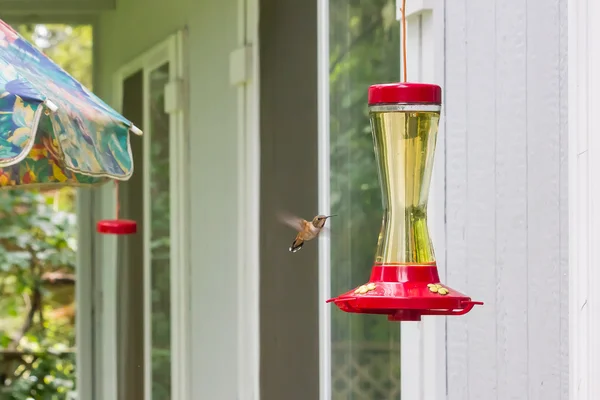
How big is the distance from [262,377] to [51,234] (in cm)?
805

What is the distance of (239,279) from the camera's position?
14.4ft

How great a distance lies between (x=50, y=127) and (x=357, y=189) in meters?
0.83

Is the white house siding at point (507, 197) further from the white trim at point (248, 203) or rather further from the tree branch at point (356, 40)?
the white trim at point (248, 203)

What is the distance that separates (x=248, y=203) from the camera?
4.23 meters

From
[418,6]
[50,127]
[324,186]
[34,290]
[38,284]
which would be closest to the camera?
[418,6]

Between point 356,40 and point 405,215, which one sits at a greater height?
point 356,40

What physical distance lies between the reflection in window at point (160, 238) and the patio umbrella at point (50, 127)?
2418mm

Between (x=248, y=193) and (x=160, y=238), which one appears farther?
(x=160, y=238)

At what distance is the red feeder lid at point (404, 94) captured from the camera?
68.5 inches

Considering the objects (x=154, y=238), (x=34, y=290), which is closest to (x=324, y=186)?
(x=154, y=238)

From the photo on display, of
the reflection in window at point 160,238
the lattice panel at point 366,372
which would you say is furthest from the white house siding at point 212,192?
the lattice panel at point 366,372

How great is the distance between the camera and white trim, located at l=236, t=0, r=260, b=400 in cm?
413
